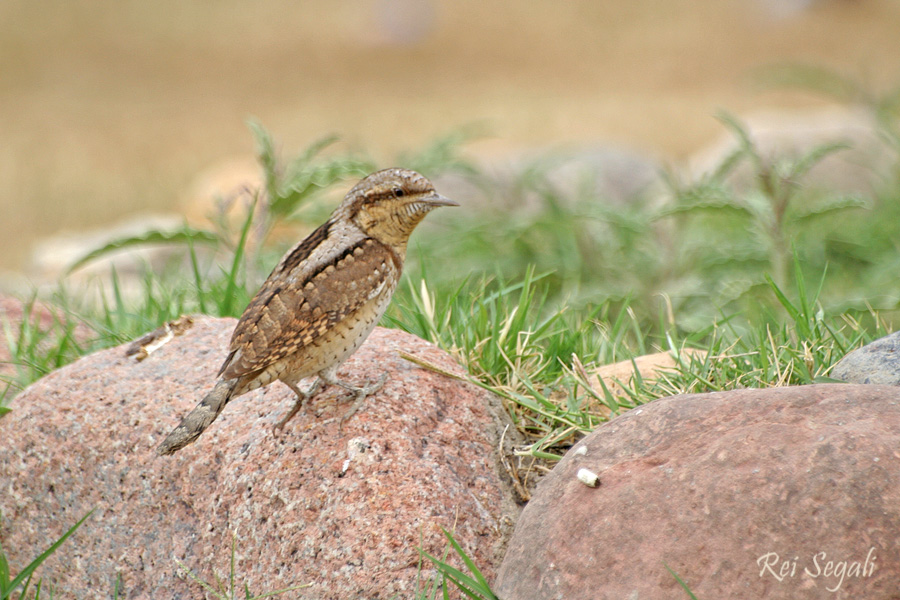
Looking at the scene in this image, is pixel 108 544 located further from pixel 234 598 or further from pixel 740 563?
pixel 740 563

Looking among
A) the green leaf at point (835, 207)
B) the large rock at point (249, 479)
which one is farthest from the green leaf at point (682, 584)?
the green leaf at point (835, 207)

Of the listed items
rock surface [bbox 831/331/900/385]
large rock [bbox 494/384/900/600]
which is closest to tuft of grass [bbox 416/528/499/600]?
large rock [bbox 494/384/900/600]

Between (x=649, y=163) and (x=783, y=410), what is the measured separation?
8.48 metres

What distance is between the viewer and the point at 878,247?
6.83 metres

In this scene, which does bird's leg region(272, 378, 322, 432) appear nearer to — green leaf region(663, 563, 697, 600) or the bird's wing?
the bird's wing

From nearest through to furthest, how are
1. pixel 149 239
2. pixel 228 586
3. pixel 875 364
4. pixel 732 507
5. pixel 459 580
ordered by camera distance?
pixel 732 507 → pixel 459 580 → pixel 875 364 → pixel 228 586 → pixel 149 239

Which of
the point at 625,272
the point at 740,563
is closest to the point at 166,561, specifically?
the point at 740,563

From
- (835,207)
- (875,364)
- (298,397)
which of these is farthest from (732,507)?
(835,207)

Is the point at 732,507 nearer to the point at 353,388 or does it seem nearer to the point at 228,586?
the point at 353,388

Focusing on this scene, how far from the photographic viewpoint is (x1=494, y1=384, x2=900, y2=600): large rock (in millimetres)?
2299

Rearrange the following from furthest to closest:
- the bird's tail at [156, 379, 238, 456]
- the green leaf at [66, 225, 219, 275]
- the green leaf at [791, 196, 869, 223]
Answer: the green leaf at [66, 225, 219, 275]
the green leaf at [791, 196, 869, 223]
the bird's tail at [156, 379, 238, 456]

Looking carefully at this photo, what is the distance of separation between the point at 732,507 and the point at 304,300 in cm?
155

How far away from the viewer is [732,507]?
244 centimetres

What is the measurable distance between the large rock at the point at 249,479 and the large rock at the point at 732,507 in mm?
393
